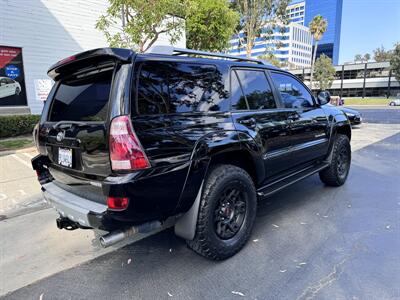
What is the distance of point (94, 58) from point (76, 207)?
125 centimetres

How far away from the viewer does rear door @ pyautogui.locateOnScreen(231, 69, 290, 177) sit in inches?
125

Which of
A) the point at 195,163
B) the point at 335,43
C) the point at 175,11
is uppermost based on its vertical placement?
the point at 335,43

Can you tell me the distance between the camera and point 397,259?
2908mm

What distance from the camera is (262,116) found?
3.38 m

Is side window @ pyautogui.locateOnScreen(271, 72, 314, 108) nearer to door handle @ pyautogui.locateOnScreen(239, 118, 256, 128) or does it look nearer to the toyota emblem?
door handle @ pyautogui.locateOnScreen(239, 118, 256, 128)

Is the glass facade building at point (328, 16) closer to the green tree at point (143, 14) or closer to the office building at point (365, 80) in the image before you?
the office building at point (365, 80)

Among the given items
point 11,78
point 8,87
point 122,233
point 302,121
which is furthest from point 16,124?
point 302,121

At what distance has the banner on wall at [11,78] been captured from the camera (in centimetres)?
983

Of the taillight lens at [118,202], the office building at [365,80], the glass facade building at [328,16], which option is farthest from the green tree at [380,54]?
the taillight lens at [118,202]

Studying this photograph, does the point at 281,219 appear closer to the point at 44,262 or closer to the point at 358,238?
the point at 358,238

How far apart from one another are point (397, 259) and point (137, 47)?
8.74 m

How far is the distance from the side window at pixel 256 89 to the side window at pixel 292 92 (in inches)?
9.9

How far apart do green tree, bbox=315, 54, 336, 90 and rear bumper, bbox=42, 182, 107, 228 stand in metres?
61.1

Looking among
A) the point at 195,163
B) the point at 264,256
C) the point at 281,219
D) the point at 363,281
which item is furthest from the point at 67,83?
the point at 363,281
